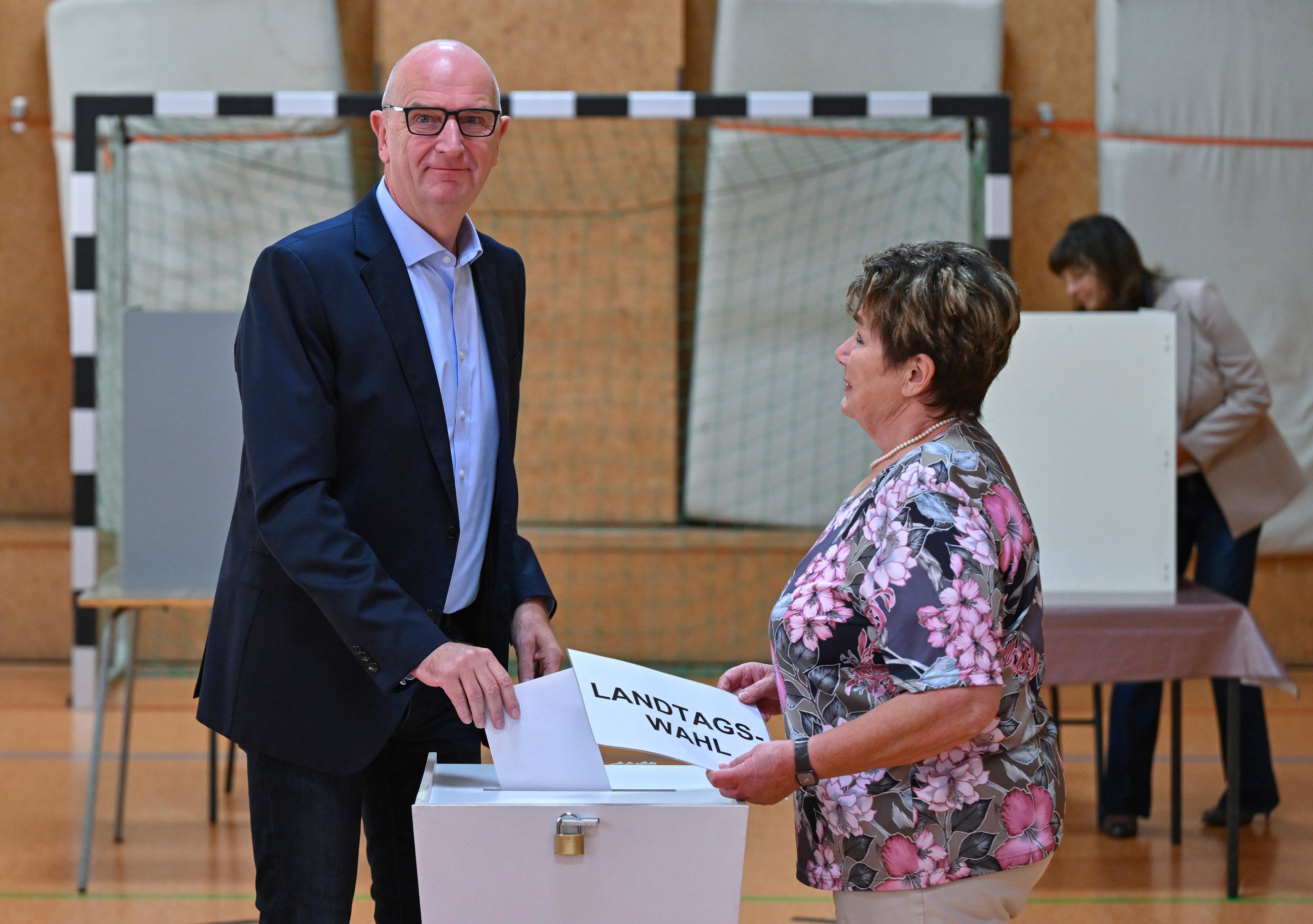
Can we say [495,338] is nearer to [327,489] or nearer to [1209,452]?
[327,489]

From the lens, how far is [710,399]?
18.4 ft

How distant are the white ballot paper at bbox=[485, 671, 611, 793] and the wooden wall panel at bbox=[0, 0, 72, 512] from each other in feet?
16.6

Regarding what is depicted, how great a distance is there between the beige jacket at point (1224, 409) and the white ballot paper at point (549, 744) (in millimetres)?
2724

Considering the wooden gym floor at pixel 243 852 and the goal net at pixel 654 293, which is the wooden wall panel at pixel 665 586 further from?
the wooden gym floor at pixel 243 852

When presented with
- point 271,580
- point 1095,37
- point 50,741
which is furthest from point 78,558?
point 1095,37

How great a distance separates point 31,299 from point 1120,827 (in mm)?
4848

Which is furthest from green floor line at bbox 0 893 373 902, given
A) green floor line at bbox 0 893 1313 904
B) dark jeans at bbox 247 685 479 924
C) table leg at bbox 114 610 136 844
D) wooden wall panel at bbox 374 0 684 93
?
wooden wall panel at bbox 374 0 684 93

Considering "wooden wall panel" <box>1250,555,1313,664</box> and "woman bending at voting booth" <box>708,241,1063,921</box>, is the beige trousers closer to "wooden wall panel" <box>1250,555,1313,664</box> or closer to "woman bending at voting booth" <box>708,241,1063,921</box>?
"woman bending at voting booth" <box>708,241,1063,921</box>

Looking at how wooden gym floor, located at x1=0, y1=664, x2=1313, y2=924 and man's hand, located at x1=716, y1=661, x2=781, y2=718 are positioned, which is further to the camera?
wooden gym floor, located at x1=0, y1=664, x2=1313, y2=924

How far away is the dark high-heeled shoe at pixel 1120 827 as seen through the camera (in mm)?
3664

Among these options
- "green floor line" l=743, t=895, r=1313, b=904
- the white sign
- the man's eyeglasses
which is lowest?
"green floor line" l=743, t=895, r=1313, b=904

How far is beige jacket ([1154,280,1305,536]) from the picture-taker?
3695mm

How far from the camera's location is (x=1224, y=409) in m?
3.69

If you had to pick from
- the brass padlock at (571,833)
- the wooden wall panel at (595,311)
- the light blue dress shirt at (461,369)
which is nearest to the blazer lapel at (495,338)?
the light blue dress shirt at (461,369)
